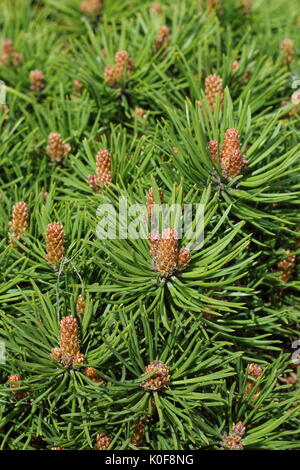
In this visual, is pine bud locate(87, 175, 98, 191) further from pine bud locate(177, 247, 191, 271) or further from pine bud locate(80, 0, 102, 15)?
pine bud locate(80, 0, 102, 15)

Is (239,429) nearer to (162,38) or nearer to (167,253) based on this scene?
(167,253)

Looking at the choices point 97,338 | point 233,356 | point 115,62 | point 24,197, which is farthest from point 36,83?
point 233,356

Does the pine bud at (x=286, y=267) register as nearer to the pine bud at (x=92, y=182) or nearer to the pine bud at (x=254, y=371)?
the pine bud at (x=254, y=371)

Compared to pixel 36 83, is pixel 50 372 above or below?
below

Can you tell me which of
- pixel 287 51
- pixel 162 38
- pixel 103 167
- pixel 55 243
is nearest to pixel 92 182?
pixel 103 167
